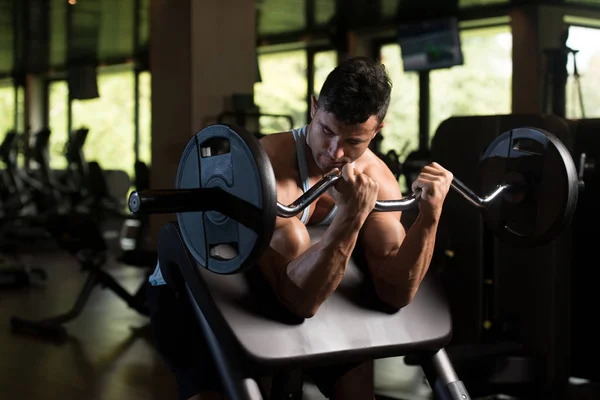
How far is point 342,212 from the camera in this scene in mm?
1260

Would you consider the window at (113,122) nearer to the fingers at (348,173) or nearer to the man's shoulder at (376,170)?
the man's shoulder at (376,170)

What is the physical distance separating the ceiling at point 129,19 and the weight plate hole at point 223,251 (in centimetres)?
592

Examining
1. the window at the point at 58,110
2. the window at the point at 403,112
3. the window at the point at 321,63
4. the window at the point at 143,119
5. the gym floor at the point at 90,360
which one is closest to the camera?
the gym floor at the point at 90,360

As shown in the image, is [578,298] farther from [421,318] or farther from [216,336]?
[216,336]

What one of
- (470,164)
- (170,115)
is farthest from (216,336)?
(170,115)

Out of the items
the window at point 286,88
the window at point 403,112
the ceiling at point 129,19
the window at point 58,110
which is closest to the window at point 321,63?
the window at point 286,88

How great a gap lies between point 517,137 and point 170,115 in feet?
14.2

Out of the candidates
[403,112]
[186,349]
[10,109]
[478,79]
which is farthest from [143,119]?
[186,349]

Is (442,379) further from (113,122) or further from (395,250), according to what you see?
(113,122)

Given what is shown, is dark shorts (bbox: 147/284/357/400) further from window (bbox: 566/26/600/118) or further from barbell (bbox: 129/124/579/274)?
window (bbox: 566/26/600/118)

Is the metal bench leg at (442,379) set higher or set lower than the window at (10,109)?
lower

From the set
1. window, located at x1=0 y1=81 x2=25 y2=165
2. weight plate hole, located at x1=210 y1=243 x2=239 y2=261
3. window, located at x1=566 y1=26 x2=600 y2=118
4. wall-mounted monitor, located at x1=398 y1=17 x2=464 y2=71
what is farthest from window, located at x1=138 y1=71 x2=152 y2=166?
weight plate hole, located at x1=210 y1=243 x2=239 y2=261

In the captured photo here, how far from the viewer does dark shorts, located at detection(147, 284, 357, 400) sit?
1.58 metres

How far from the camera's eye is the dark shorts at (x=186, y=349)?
5.19 feet
